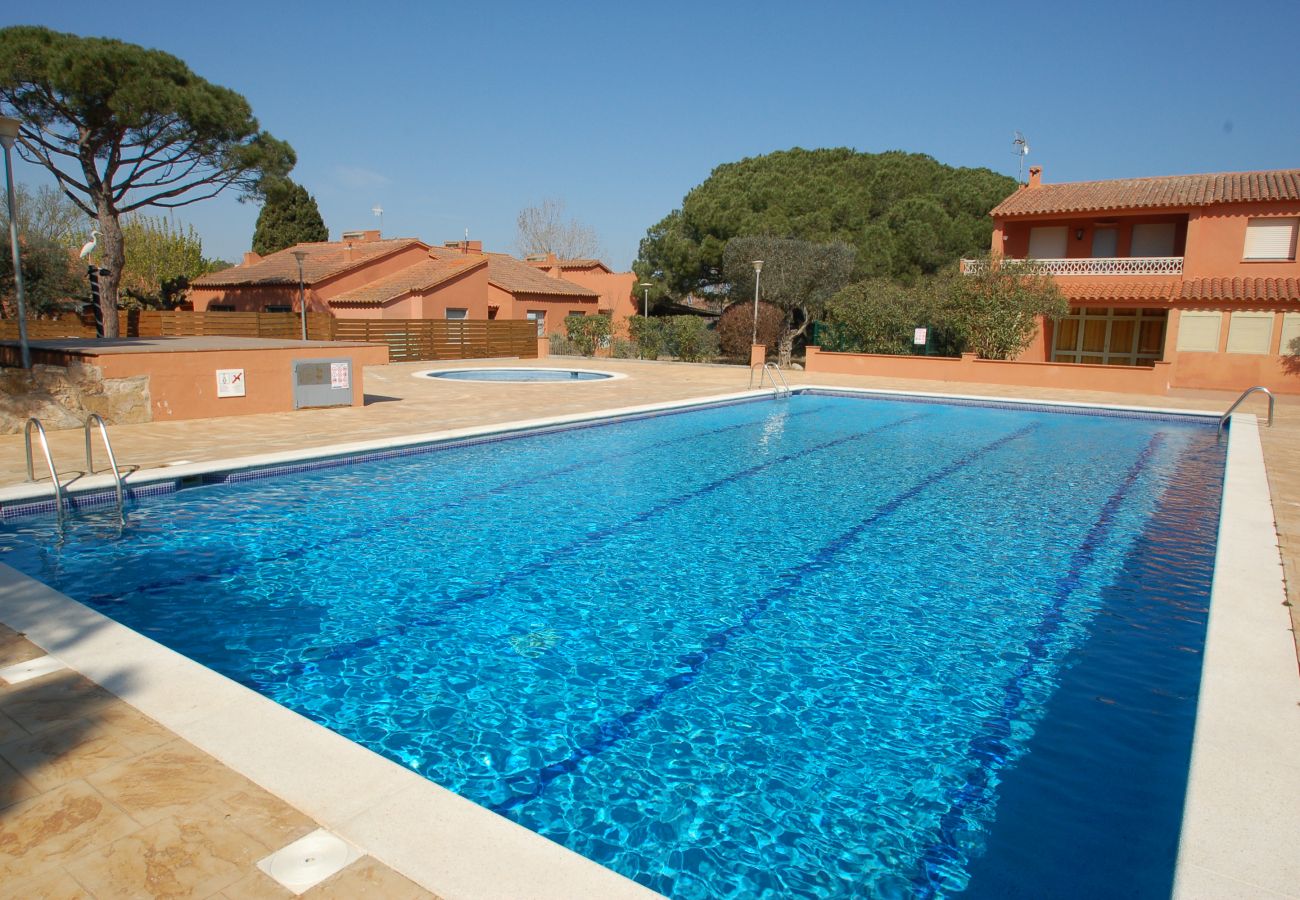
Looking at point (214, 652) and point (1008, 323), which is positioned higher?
point (1008, 323)

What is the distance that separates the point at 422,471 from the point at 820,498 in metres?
4.85

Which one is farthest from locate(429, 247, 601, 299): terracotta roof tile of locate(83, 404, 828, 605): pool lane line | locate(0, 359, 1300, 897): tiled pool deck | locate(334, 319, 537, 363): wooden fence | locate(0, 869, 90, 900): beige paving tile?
locate(0, 869, 90, 900): beige paving tile

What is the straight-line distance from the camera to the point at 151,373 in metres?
12.1

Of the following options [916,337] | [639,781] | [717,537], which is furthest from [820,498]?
[916,337]

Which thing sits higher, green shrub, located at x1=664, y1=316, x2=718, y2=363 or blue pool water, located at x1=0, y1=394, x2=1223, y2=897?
green shrub, located at x1=664, y1=316, x2=718, y2=363

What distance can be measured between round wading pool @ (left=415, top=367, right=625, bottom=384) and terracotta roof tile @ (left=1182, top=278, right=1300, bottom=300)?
1662 cm

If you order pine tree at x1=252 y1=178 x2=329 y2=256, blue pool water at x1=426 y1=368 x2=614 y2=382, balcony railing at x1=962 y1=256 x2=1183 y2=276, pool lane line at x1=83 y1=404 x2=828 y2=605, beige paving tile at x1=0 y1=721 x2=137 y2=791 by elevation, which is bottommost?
pool lane line at x1=83 y1=404 x2=828 y2=605

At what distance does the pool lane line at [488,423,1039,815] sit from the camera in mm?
3873

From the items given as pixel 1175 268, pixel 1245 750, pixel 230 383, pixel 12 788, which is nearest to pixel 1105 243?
pixel 1175 268

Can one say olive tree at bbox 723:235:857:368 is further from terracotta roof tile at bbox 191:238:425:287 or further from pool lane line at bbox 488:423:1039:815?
pool lane line at bbox 488:423:1039:815

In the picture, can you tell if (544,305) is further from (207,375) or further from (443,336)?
(207,375)

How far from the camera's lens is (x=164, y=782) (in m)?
3.05


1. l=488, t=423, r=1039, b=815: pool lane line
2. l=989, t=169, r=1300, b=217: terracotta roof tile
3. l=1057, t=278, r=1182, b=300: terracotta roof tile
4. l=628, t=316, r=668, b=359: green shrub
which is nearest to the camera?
l=488, t=423, r=1039, b=815: pool lane line

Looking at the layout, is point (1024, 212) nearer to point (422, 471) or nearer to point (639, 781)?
point (422, 471)
